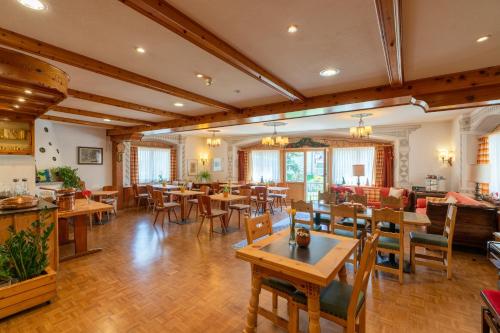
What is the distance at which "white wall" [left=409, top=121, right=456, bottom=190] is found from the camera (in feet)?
20.7

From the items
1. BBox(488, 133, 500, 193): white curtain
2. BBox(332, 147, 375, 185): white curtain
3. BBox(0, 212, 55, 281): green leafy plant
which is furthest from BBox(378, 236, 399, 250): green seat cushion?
BBox(332, 147, 375, 185): white curtain

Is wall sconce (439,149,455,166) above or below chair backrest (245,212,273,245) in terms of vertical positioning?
above

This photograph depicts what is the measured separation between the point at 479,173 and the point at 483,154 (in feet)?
3.37

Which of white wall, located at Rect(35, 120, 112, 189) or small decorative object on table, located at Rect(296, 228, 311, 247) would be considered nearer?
small decorative object on table, located at Rect(296, 228, 311, 247)

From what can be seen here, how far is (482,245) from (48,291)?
5810 mm

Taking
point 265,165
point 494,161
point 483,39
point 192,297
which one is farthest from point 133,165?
point 494,161

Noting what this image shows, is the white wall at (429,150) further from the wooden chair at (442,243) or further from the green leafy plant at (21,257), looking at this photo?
the green leafy plant at (21,257)

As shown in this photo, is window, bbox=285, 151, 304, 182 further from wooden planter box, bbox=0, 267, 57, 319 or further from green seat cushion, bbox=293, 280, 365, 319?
wooden planter box, bbox=0, 267, 57, 319

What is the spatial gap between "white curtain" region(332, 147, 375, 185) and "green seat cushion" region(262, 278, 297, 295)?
21.4ft

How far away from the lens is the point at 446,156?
20.5 ft

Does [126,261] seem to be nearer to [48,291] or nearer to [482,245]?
[48,291]

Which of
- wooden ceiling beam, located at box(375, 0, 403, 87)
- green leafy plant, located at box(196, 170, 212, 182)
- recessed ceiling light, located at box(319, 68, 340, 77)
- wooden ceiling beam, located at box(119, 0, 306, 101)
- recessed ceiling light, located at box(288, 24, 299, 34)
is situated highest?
recessed ceiling light, located at box(288, 24, 299, 34)

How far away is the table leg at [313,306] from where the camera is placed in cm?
165

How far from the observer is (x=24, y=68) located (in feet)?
6.66
